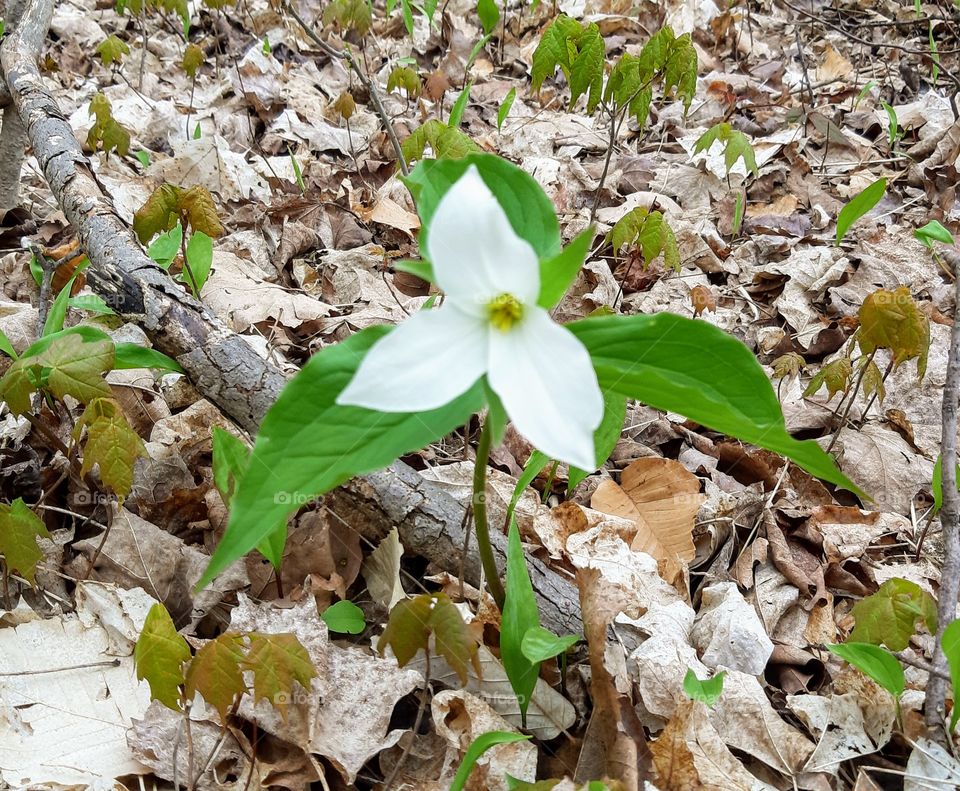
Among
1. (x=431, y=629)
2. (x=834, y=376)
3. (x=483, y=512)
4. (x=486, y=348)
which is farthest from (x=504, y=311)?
(x=834, y=376)

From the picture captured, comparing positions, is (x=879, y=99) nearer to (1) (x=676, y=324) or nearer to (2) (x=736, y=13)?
(2) (x=736, y=13)

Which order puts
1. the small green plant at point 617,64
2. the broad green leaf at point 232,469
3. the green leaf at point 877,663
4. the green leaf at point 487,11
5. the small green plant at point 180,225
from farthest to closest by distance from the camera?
the green leaf at point 487,11, the small green plant at point 617,64, the small green plant at point 180,225, the broad green leaf at point 232,469, the green leaf at point 877,663

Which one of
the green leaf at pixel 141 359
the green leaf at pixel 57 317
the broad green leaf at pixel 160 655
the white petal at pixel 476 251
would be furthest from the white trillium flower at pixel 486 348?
the green leaf at pixel 57 317

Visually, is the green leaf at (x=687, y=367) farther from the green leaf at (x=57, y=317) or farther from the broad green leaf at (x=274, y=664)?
the green leaf at (x=57, y=317)

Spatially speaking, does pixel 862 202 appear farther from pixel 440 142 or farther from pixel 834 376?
pixel 440 142

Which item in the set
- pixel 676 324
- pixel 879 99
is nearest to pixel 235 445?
pixel 676 324

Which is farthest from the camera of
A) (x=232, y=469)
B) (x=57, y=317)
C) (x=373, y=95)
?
(x=373, y=95)
